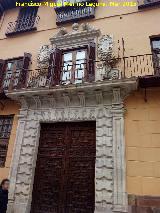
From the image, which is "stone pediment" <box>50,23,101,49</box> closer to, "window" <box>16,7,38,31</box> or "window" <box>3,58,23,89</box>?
"window" <box>3,58,23,89</box>

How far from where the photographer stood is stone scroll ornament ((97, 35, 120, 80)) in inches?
316

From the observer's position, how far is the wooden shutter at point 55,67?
8566 mm

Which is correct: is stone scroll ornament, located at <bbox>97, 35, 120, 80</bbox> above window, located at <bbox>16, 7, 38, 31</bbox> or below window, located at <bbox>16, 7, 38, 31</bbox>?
below

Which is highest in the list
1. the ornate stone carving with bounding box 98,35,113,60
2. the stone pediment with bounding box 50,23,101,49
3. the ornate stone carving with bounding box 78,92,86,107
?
the stone pediment with bounding box 50,23,101,49

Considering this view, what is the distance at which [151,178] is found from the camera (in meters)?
6.29

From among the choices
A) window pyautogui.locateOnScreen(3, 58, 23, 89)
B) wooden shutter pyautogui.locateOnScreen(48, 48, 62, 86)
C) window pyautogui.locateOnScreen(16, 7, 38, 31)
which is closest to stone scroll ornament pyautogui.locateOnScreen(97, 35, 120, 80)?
wooden shutter pyautogui.locateOnScreen(48, 48, 62, 86)

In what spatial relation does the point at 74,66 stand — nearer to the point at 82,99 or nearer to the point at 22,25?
the point at 82,99

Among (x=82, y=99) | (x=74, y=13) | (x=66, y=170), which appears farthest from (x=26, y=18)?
(x=66, y=170)

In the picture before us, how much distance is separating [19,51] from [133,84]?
216 inches

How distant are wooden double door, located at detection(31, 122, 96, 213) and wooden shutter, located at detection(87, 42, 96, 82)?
5.46ft

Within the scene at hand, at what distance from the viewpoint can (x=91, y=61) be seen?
8.51 meters

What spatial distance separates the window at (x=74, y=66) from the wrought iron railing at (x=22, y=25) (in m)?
2.51

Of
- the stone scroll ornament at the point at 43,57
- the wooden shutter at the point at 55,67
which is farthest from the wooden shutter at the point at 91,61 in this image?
the stone scroll ornament at the point at 43,57

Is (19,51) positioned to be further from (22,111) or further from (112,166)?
(112,166)
